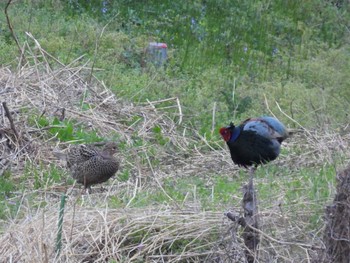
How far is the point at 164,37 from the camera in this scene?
48.7ft

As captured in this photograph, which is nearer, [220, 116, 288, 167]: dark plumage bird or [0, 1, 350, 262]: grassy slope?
[0, 1, 350, 262]: grassy slope

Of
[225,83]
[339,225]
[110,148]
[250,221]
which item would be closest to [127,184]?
[110,148]

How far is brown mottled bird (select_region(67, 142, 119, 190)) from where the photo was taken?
9070 mm

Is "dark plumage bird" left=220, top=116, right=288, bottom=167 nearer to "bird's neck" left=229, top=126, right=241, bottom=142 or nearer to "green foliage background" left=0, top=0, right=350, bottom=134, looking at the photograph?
"bird's neck" left=229, top=126, right=241, bottom=142

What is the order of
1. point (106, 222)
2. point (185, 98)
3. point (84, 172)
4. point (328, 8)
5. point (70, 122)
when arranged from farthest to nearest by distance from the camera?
point (328, 8) → point (185, 98) → point (70, 122) → point (84, 172) → point (106, 222)

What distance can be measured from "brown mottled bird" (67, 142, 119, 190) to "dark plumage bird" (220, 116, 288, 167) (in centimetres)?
108

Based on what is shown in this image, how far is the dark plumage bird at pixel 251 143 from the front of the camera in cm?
938

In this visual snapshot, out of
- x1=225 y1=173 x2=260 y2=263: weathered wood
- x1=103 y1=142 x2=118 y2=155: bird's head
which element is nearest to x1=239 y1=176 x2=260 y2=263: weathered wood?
x1=225 y1=173 x2=260 y2=263: weathered wood

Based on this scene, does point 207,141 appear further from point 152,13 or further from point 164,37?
point 152,13

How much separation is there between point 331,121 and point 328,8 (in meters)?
5.47

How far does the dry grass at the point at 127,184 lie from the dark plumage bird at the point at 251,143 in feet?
1.75

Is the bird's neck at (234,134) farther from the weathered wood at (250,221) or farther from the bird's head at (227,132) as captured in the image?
the weathered wood at (250,221)

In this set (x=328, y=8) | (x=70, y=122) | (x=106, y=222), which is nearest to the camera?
(x=106, y=222)

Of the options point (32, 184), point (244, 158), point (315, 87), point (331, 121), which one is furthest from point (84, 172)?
point (315, 87)
